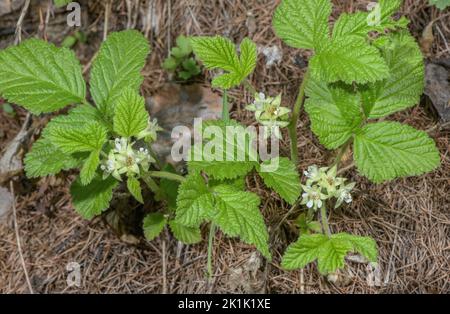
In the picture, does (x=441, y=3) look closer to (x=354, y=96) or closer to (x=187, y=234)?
(x=354, y=96)

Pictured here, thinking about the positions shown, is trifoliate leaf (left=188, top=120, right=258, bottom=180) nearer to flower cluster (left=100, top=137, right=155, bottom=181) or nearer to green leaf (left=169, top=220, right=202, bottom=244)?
flower cluster (left=100, top=137, right=155, bottom=181)

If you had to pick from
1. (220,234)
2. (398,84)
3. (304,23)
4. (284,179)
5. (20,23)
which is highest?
(304,23)

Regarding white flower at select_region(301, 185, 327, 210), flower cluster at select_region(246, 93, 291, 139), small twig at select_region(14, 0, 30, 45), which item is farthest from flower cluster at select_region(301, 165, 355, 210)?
small twig at select_region(14, 0, 30, 45)

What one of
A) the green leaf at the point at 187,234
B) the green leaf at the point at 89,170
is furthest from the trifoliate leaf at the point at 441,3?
the green leaf at the point at 89,170

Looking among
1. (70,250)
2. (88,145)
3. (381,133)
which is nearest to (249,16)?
(381,133)

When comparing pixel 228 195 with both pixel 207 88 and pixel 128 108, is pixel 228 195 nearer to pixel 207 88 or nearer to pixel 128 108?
pixel 128 108

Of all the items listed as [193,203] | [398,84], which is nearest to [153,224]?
[193,203]
